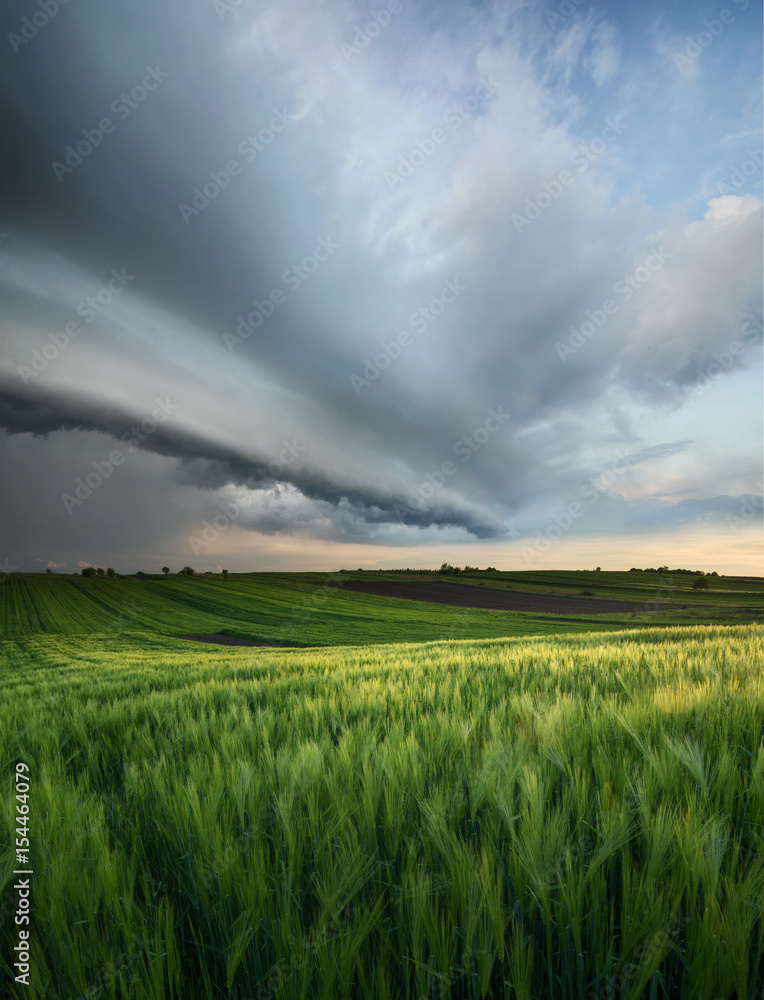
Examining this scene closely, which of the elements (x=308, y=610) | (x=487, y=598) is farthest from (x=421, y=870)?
(x=487, y=598)

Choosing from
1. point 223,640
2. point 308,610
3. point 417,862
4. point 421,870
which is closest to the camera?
point 421,870

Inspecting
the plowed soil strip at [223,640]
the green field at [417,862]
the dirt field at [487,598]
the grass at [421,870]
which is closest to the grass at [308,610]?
the plowed soil strip at [223,640]

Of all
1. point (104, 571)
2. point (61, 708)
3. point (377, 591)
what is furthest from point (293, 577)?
point (61, 708)

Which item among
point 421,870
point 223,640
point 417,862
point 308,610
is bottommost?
point 223,640

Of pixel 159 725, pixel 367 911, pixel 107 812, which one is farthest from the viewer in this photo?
pixel 159 725

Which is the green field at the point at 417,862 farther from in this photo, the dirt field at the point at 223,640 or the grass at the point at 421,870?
the dirt field at the point at 223,640

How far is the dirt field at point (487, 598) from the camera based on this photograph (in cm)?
6297

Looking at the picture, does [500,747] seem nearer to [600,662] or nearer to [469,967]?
[469,967]

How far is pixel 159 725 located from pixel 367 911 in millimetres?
2347

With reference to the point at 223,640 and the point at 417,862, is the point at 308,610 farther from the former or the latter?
the point at 417,862

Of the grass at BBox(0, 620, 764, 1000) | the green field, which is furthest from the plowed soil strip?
the grass at BBox(0, 620, 764, 1000)

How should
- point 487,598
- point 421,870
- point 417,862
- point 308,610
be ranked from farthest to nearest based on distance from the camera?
point 487,598 → point 308,610 → point 417,862 → point 421,870

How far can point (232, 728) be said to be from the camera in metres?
2.54

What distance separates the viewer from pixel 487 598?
7306 centimetres
